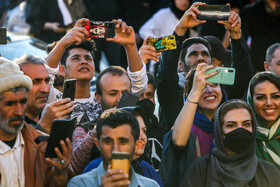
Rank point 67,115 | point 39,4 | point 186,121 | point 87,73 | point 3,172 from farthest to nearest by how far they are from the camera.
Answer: point 39,4 → point 87,73 → point 186,121 → point 67,115 → point 3,172

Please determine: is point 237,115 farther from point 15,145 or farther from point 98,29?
point 15,145

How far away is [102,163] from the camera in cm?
447

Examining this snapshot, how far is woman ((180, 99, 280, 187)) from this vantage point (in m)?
5.10

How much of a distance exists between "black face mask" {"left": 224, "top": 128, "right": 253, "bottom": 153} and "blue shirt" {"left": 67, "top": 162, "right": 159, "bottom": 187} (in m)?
0.89

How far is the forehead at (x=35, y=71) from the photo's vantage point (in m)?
5.18

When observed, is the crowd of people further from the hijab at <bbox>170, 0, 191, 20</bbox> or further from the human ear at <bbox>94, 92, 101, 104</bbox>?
the hijab at <bbox>170, 0, 191, 20</bbox>

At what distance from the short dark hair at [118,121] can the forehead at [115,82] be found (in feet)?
3.41

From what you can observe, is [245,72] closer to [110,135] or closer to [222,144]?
[222,144]

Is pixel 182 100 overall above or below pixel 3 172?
above

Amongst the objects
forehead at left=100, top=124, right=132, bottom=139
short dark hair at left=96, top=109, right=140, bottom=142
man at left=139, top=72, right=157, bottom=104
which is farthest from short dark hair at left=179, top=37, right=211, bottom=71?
forehead at left=100, top=124, right=132, bottom=139

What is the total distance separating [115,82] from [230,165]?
48.0 inches

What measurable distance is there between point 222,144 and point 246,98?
125cm

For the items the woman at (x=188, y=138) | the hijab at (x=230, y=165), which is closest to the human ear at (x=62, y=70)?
the woman at (x=188, y=138)

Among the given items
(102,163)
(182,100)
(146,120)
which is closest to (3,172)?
(102,163)
